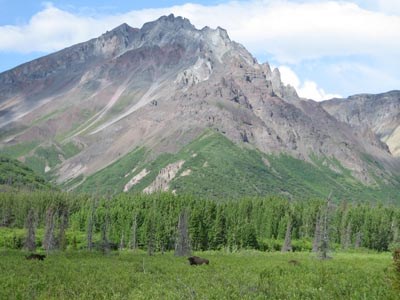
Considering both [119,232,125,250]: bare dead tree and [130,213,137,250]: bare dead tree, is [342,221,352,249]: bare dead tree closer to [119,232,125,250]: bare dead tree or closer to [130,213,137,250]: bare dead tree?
[130,213,137,250]: bare dead tree

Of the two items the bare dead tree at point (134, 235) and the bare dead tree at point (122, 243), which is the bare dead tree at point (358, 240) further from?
the bare dead tree at point (122, 243)

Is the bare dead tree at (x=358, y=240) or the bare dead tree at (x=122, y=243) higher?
the bare dead tree at (x=358, y=240)

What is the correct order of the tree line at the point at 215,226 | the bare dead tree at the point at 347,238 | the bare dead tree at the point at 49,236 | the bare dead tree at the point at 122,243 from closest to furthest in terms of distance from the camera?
the bare dead tree at the point at 49,236, the bare dead tree at the point at 122,243, the tree line at the point at 215,226, the bare dead tree at the point at 347,238

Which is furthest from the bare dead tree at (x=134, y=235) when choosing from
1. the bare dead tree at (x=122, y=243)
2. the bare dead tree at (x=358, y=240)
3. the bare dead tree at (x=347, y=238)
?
the bare dead tree at (x=358, y=240)

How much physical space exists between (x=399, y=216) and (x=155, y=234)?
90.9m

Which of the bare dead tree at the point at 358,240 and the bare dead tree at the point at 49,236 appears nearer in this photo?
the bare dead tree at the point at 49,236

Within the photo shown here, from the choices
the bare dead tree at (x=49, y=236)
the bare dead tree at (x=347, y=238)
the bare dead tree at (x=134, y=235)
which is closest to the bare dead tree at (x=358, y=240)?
the bare dead tree at (x=347, y=238)

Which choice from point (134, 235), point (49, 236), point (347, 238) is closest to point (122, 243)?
point (134, 235)

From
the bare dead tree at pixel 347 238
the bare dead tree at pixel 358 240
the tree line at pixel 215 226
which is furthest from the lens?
the bare dead tree at pixel 358 240

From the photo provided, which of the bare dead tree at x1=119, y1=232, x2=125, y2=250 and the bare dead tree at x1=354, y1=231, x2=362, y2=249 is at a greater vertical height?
the bare dead tree at x1=354, y1=231, x2=362, y2=249

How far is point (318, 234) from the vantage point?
146000mm

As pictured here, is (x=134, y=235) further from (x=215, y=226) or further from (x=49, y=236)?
(x=49, y=236)

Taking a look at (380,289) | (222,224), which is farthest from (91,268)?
(222,224)

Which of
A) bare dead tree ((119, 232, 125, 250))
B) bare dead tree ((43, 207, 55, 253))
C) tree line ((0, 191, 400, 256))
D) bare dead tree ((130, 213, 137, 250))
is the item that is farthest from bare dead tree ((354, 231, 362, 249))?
bare dead tree ((43, 207, 55, 253))
